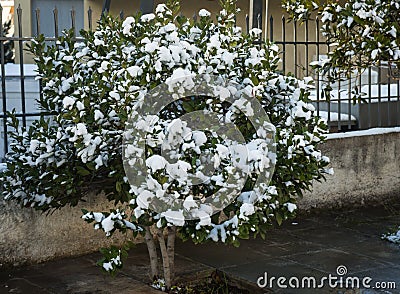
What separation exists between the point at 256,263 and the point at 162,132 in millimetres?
2147

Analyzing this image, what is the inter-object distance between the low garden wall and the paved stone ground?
0.15 metres

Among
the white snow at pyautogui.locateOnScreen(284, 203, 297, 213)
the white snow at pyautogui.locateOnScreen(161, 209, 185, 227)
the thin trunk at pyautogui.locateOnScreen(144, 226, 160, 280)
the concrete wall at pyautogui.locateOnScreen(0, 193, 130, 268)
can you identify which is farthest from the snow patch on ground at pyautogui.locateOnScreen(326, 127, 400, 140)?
the white snow at pyautogui.locateOnScreen(161, 209, 185, 227)

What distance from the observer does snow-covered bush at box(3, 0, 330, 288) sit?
5039mm

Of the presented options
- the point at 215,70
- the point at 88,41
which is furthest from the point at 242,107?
the point at 88,41

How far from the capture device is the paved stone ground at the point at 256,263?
6113 mm

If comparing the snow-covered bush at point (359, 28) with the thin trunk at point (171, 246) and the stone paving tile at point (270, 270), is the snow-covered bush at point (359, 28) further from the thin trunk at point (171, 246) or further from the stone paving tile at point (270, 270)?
the thin trunk at point (171, 246)

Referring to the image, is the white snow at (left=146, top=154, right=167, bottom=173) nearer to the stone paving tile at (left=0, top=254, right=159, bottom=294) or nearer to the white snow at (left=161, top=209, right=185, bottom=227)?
the white snow at (left=161, top=209, right=185, bottom=227)

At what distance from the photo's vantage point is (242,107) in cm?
536

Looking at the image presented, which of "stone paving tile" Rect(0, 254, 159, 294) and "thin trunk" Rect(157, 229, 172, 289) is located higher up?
"thin trunk" Rect(157, 229, 172, 289)

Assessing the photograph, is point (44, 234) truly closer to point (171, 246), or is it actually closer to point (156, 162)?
point (171, 246)

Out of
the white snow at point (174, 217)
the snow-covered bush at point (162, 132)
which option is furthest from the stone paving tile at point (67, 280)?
the white snow at point (174, 217)

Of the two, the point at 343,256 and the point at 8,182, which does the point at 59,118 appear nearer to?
the point at 8,182

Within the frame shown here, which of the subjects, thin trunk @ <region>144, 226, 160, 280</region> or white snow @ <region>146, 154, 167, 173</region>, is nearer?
white snow @ <region>146, 154, 167, 173</region>

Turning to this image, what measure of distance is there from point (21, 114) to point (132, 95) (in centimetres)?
185
